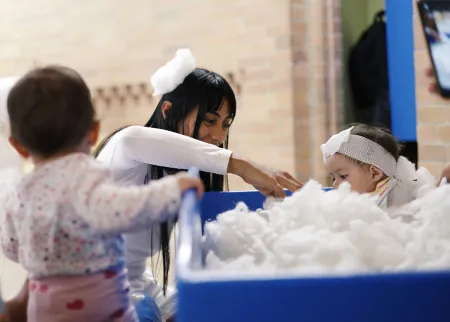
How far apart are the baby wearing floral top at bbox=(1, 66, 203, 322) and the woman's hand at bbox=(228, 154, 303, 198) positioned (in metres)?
0.30

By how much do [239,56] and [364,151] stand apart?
1856 millimetres

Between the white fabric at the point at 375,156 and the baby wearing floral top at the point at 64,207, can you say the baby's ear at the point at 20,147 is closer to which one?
the baby wearing floral top at the point at 64,207

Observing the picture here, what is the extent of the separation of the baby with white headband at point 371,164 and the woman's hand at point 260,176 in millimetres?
198

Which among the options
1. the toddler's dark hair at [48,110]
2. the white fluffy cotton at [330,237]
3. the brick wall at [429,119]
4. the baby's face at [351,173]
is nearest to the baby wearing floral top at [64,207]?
the toddler's dark hair at [48,110]

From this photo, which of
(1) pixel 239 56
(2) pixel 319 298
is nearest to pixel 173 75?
(2) pixel 319 298

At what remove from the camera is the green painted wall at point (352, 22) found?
305 cm

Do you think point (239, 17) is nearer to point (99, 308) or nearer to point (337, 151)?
point (337, 151)

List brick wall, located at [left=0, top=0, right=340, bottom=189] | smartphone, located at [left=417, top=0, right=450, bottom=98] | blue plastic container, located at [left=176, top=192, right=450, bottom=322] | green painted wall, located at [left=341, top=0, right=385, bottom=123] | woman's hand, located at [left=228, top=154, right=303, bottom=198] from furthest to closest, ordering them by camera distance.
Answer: green painted wall, located at [left=341, top=0, right=385, bottom=123] → brick wall, located at [left=0, top=0, right=340, bottom=189] → smartphone, located at [left=417, top=0, right=450, bottom=98] → woman's hand, located at [left=228, top=154, right=303, bottom=198] → blue plastic container, located at [left=176, top=192, right=450, bottom=322]

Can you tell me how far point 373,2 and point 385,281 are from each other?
2961 mm

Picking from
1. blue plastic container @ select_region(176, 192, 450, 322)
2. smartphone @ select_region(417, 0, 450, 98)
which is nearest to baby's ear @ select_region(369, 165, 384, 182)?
blue plastic container @ select_region(176, 192, 450, 322)

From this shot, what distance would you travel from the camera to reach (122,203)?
2.34 feet

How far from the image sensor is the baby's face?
49.0 inches

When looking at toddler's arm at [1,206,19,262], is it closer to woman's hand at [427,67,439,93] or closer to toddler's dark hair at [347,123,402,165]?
toddler's dark hair at [347,123,402,165]

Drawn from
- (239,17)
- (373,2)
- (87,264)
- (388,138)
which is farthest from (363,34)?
(87,264)
